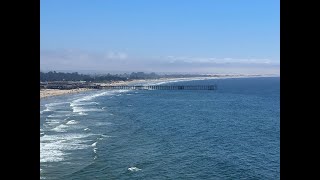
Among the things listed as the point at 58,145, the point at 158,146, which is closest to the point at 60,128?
the point at 58,145

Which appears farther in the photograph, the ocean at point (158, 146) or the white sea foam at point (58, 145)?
the white sea foam at point (58, 145)

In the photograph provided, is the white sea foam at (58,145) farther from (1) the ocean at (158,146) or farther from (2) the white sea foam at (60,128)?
(2) the white sea foam at (60,128)

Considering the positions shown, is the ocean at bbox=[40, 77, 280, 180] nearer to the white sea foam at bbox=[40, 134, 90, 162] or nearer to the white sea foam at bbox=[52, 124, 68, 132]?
the white sea foam at bbox=[40, 134, 90, 162]

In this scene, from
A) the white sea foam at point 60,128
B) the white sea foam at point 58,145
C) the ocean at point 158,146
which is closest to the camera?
the ocean at point 158,146

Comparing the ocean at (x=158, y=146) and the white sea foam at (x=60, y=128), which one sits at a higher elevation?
the white sea foam at (x=60, y=128)

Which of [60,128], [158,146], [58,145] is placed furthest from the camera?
[60,128]

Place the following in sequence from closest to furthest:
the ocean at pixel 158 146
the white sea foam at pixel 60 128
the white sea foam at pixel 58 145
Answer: the ocean at pixel 158 146
the white sea foam at pixel 58 145
the white sea foam at pixel 60 128

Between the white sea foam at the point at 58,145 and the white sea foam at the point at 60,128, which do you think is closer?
the white sea foam at the point at 58,145

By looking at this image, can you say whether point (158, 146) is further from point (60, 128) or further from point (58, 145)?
point (60, 128)

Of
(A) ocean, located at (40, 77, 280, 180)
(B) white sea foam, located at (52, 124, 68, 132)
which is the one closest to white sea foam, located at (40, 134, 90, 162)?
(A) ocean, located at (40, 77, 280, 180)

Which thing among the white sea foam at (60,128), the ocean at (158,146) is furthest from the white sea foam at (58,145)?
the white sea foam at (60,128)

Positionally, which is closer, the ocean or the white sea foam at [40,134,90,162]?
the ocean
